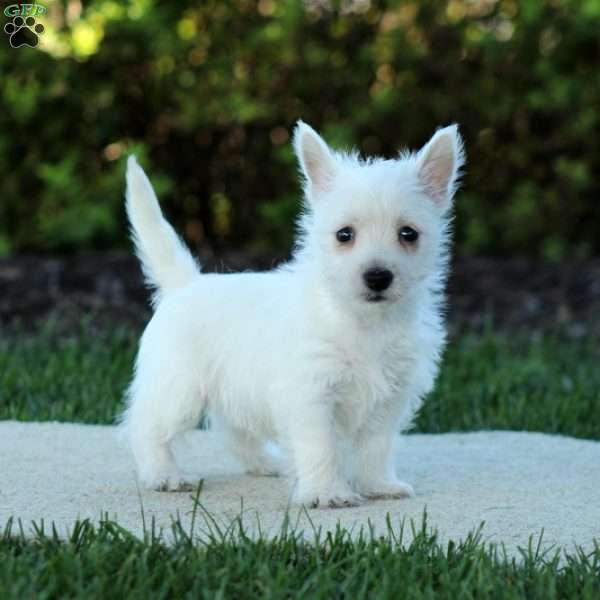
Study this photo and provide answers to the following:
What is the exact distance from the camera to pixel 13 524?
4055 millimetres

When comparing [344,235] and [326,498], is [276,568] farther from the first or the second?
[344,235]

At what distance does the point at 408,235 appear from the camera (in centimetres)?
455

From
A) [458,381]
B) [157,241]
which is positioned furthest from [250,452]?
[458,381]

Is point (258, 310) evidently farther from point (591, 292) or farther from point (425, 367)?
point (591, 292)

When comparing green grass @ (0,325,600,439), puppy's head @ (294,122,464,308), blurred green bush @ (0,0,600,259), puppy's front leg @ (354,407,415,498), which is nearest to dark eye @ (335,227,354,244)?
puppy's head @ (294,122,464,308)

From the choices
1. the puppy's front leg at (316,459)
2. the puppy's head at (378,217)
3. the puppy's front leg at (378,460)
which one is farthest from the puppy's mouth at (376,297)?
the puppy's front leg at (378,460)

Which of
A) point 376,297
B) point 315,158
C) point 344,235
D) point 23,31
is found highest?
point 23,31

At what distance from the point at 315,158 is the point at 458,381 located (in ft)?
10.5

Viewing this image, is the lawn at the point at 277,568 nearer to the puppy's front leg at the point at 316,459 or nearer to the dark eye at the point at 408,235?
the puppy's front leg at the point at 316,459

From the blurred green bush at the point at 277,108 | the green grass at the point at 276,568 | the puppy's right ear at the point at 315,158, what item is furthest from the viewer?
the blurred green bush at the point at 277,108

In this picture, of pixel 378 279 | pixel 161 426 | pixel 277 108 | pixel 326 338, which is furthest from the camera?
pixel 277 108

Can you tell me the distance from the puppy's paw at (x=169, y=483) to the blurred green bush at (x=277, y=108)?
16.3 ft

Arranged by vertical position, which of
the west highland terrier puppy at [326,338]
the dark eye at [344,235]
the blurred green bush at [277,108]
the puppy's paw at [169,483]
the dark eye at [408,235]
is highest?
the blurred green bush at [277,108]

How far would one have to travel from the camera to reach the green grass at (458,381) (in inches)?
263
